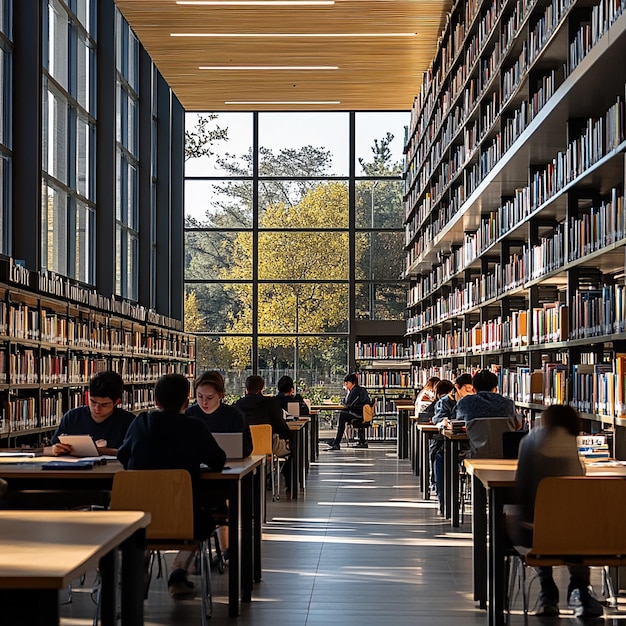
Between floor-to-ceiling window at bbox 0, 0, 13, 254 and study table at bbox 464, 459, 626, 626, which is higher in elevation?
floor-to-ceiling window at bbox 0, 0, 13, 254

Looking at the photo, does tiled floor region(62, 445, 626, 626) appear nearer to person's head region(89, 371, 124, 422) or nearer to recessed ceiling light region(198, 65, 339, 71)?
person's head region(89, 371, 124, 422)

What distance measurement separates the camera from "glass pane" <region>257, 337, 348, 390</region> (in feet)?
63.8

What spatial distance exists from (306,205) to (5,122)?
964cm

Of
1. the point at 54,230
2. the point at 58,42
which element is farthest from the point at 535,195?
the point at 58,42

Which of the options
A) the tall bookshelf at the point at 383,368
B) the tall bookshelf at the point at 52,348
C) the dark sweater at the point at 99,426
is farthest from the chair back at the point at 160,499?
the tall bookshelf at the point at 383,368

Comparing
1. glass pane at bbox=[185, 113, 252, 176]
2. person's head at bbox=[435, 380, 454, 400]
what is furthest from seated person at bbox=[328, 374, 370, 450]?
person's head at bbox=[435, 380, 454, 400]

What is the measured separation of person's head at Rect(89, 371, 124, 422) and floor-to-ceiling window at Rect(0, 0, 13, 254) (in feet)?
14.9

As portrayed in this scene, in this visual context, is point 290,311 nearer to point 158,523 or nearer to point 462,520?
point 462,520

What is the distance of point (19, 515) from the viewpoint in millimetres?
3273

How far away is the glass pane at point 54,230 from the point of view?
37.6 feet

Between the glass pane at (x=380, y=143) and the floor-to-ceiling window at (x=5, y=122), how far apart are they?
982cm

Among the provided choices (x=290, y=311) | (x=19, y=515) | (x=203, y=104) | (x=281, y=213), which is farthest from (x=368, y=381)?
(x=19, y=515)

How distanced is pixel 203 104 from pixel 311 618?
14.6 m

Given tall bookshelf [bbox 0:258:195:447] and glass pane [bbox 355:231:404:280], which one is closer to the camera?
tall bookshelf [bbox 0:258:195:447]
